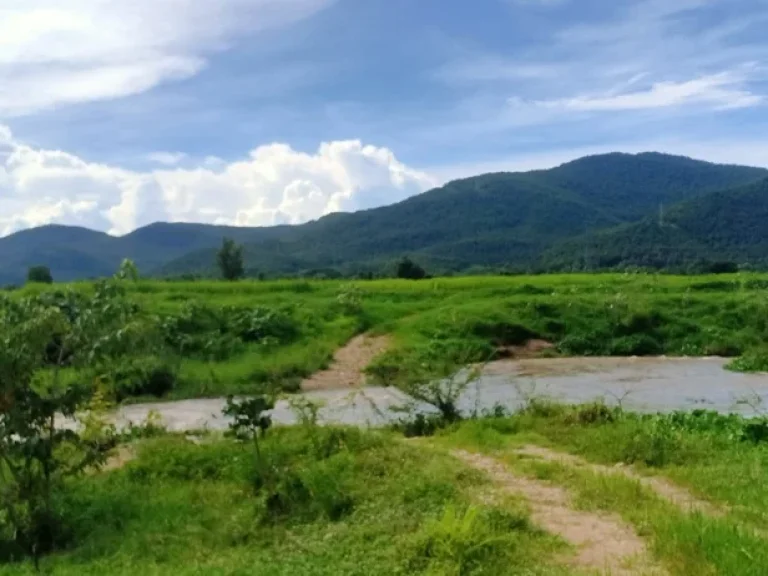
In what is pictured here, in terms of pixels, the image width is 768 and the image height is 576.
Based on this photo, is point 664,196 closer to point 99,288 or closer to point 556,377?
point 556,377

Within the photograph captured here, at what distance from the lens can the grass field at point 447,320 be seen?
25.2 m

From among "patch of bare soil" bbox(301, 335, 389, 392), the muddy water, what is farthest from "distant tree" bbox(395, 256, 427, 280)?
the muddy water

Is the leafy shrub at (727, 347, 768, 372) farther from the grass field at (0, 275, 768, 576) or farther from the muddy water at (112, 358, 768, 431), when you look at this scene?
the grass field at (0, 275, 768, 576)

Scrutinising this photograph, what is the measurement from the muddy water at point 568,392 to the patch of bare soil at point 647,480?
147 inches

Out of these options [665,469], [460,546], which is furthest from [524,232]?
[460,546]

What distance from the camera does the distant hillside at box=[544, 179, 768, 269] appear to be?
264 feet

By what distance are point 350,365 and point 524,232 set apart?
4793 inches

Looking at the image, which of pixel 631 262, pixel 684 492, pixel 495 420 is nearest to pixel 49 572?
pixel 684 492

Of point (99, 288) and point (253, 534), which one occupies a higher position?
point (99, 288)

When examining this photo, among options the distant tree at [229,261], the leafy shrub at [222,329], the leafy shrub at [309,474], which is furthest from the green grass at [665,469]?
the distant tree at [229,261]

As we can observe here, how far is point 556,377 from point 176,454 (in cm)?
1430

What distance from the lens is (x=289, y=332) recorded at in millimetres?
28109

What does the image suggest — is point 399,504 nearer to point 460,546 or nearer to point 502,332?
point 460,546

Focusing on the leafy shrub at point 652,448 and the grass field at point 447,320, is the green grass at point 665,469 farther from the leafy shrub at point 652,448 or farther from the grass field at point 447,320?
the grass field at point 447,320
